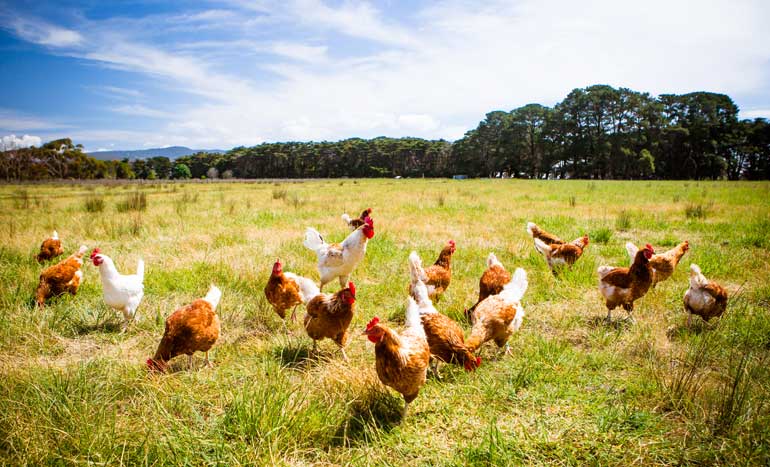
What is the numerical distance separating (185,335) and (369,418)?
1.87 meters

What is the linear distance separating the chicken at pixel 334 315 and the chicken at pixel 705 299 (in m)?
3.88

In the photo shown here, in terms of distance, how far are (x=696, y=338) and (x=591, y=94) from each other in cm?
6496

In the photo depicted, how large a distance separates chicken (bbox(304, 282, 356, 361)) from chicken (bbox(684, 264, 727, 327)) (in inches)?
153

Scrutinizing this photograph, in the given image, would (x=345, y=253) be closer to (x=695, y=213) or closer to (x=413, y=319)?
(x=413, y=319)

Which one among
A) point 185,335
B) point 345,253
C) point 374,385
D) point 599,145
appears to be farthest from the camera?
point 599,145

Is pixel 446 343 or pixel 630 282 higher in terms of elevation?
pixel 630 282

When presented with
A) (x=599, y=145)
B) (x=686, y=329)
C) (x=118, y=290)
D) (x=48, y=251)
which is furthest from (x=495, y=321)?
(x=599, y=145)

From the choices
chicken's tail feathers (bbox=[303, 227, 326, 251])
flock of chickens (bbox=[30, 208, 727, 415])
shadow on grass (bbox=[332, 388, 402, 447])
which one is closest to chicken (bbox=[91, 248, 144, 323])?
flock of chickens (bbox=[30, 208, 727, 415])

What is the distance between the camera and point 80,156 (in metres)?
51.8

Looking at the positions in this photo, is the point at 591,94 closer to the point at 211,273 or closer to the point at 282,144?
the point at 211,273

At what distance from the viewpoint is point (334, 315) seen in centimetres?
328

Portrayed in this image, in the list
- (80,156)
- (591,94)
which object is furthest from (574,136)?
(80,156)

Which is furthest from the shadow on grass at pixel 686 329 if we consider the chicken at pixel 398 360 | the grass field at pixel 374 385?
the chicken at pixel 398 360

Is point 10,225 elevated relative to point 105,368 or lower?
elevated
